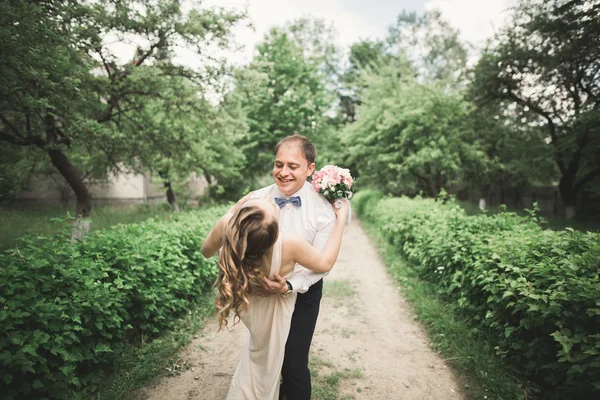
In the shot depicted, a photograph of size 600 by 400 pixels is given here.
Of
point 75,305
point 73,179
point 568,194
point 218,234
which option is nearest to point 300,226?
point 218,234

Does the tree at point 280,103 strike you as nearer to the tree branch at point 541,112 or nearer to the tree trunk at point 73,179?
the tree branch at point 541,112

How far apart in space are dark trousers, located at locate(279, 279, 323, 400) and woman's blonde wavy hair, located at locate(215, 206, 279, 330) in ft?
1.67

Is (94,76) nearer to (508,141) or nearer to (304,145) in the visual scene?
(304,145)

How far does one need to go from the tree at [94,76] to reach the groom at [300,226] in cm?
360

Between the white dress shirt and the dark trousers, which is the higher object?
the white dress shirt

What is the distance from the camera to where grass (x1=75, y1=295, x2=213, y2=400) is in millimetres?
3018

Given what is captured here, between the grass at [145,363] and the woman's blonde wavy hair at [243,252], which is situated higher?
the woman's blonde wavy hair at [243,252]

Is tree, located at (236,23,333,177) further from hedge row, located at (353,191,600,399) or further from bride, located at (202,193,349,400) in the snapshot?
bride, located at (202,193,349,400)

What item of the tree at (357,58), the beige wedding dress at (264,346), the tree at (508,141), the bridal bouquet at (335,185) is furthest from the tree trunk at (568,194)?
the tree at (357,58)

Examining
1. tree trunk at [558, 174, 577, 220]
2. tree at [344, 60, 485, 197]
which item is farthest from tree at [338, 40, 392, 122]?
tree trunk at [558, 174, 577, 220]

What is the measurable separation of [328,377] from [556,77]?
16.6 metres

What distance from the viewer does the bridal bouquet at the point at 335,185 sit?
2.54m

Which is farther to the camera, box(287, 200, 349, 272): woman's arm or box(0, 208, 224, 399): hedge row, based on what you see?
box(0, 208, 224, 399): hedge row

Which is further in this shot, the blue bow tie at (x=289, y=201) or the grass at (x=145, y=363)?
the grass at (x=145, y=363)
